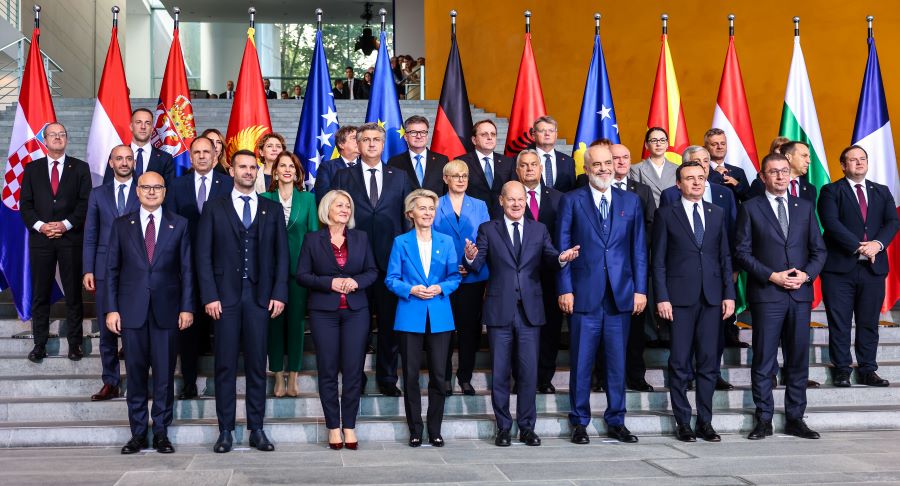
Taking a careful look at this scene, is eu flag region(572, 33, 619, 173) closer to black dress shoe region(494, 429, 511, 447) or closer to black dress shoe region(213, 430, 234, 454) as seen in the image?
black dress shoe region(494, 429, 511, 447)

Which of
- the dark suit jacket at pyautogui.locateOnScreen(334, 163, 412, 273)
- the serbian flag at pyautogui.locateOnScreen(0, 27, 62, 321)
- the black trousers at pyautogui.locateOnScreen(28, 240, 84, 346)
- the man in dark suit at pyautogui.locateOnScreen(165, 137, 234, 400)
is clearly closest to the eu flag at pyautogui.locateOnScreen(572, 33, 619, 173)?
the dark suit jacket at pyautogui.locateOnScreen(334, 163, 412, 273)

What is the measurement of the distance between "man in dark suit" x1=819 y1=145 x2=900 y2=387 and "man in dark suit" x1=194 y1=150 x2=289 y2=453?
3509 millimetres

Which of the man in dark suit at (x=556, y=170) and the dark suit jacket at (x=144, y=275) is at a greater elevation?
the man in dark suit at (x=556, y=170)

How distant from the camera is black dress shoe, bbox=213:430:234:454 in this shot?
514 centimetres

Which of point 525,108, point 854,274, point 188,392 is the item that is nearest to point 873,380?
point 854,274

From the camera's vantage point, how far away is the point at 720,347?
18.9 feet

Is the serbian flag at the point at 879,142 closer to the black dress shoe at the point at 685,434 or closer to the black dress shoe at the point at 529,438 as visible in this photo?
the black dress shoe at the point at 685,434

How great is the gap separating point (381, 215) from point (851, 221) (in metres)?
3.06

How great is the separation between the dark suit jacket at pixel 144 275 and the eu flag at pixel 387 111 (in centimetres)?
251

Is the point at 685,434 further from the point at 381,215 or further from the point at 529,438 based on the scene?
the point at 381,215

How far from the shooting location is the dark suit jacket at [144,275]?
5.15 meters

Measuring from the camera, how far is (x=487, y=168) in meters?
6.32

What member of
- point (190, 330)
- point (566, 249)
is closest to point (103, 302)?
point (190, 330)

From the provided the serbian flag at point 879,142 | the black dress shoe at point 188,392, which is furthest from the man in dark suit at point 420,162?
the serbian flag at point 879,142
